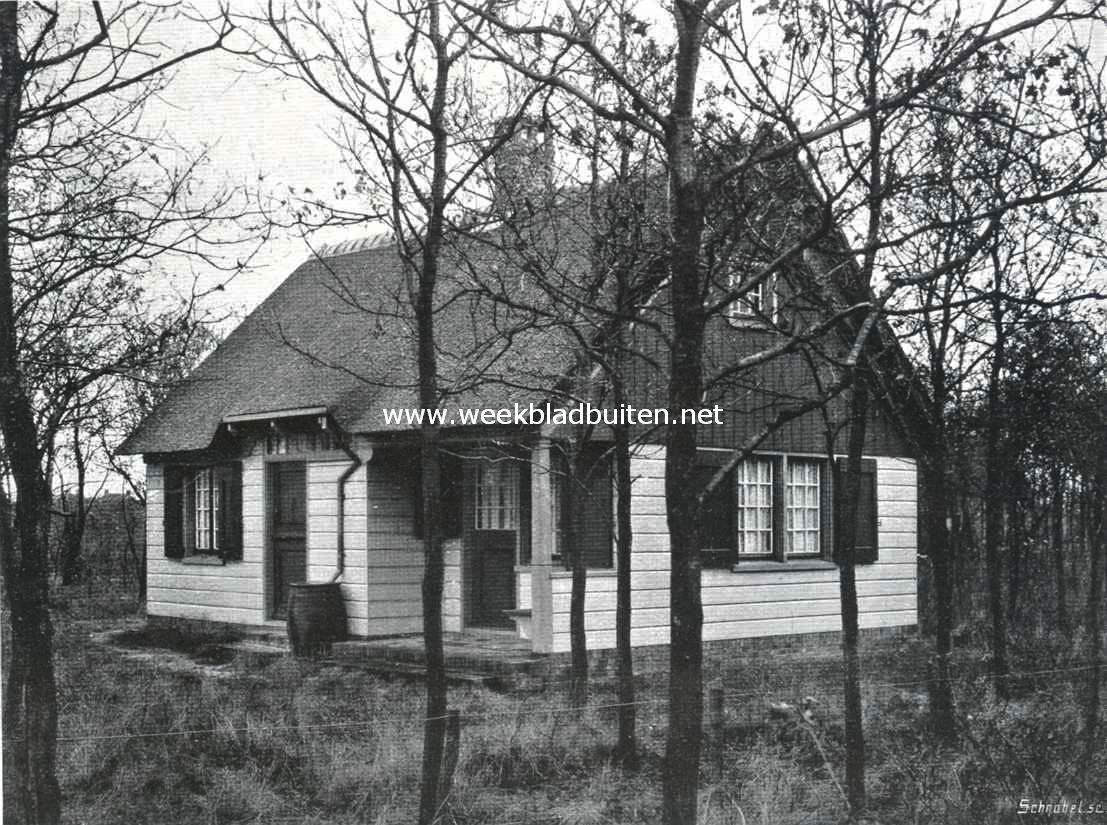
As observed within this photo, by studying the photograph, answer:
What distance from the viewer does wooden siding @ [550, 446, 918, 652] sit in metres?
10.6

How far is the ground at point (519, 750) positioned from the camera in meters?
6.65

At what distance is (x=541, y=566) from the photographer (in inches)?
412

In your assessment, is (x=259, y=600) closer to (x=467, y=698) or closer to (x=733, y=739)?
(x=467, y=698)

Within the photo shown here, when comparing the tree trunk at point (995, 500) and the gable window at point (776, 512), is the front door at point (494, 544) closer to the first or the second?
the gable window at point (776, 512)

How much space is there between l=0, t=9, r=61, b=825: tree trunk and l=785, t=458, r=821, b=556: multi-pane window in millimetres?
7833

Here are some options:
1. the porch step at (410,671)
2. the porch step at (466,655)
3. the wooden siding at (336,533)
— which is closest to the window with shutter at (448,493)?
the wooden siding at (336,533)

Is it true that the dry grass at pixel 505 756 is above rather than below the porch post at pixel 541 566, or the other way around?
below

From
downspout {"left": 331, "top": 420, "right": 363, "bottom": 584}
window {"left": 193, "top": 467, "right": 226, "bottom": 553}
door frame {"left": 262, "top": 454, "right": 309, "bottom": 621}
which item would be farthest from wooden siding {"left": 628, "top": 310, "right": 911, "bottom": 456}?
window {"left": 193, "top": 467, "right": 226, "bottom": 553}

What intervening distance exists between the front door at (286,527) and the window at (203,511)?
55cm

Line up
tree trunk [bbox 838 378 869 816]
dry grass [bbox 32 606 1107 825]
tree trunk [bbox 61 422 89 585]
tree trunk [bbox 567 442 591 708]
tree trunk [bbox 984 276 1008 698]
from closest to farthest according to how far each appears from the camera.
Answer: dry grass [bbox 32 606 1107 825] → tree trunk [bbox 838 378 869 816] → tree trunk [bbox 61 422 89 585] → tree trunk [bbox 984 276 1008 698] → tree trunk [bbox 567 442 591 708]

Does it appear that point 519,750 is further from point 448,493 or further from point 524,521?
point 448,493

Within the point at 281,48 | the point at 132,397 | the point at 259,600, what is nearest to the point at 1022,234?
the point at 281,48

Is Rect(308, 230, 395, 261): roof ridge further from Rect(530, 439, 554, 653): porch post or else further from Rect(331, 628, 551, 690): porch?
Rect(331, 628, 551, 690): porch

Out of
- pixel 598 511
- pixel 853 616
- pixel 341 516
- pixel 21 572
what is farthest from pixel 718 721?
pixel 341 516
